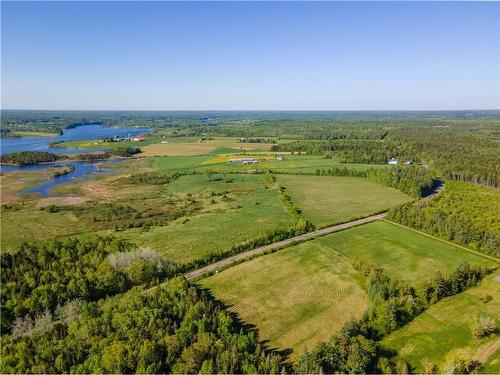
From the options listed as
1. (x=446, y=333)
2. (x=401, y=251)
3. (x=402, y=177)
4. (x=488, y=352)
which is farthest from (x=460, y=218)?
(x=402, y=177)

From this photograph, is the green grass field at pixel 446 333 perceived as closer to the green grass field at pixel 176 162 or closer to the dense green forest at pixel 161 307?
the dense green forest at pixel 161 307

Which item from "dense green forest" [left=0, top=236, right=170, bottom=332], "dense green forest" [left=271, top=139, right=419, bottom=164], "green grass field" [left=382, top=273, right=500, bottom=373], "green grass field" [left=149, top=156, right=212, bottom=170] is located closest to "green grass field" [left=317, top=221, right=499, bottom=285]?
"green grass field" [left=382, top=273, right=500, bottom=373]

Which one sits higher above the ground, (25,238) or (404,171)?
(404,171)

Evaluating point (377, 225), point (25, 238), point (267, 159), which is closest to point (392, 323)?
point (377, 225)

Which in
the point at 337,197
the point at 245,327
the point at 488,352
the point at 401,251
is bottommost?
the point at 488,352

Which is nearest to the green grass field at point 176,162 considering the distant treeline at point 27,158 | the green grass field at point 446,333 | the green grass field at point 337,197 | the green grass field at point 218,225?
the green grass field at point 218,225

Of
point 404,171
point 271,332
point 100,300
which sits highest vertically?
point 404,171

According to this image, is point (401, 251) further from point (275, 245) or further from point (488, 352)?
point (488, 352)

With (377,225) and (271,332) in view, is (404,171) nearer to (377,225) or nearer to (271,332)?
(377,225)
